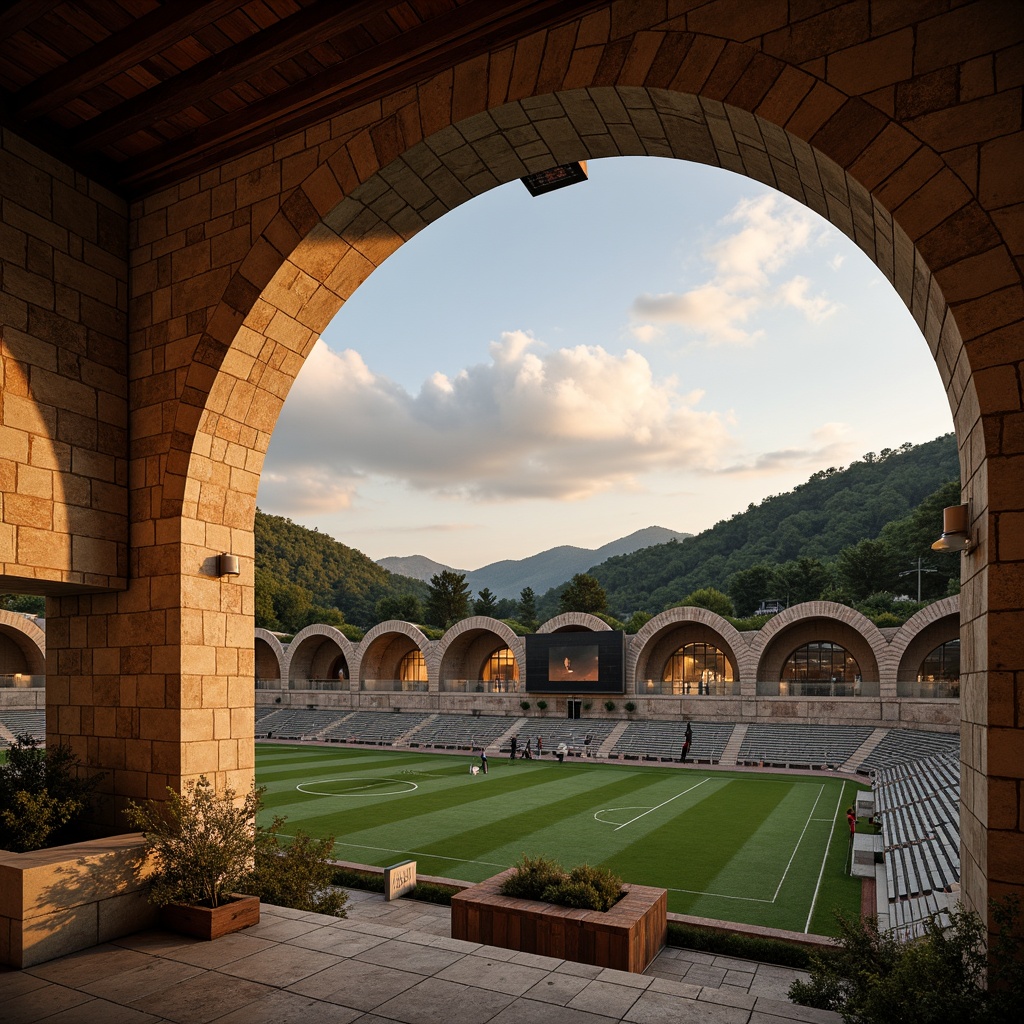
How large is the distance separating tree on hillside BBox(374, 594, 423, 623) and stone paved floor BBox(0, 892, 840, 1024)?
8161 cm

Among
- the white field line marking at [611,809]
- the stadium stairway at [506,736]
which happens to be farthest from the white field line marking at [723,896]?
the stadium stairway at [506,736]

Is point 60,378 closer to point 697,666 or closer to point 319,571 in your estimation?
point 697,666

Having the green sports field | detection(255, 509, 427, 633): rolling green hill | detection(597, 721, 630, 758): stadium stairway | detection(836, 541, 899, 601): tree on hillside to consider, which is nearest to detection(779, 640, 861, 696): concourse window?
detection(597, 721, 630, 758): stadium stairway

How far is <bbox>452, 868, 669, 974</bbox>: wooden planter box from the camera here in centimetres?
1066

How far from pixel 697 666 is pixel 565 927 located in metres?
40.1

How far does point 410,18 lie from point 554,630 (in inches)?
1716

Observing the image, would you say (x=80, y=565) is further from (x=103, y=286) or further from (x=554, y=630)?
(x=554, y=630)

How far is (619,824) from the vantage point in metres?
22.2

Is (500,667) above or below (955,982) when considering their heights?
below

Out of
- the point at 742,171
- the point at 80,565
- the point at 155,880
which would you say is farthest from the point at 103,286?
the point at 742,171

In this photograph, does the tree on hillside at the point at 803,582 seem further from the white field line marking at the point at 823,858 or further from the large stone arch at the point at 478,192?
the large stone arch at the point at 478,192

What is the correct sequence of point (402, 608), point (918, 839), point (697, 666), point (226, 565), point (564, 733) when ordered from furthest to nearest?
point (402, 608)
point (697, 666)
point (564, 733)
point (918, 839)
point (226, 565)

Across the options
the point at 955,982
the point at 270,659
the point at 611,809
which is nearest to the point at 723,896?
the point at 611,809

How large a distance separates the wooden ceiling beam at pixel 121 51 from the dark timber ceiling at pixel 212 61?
0.01 meters
